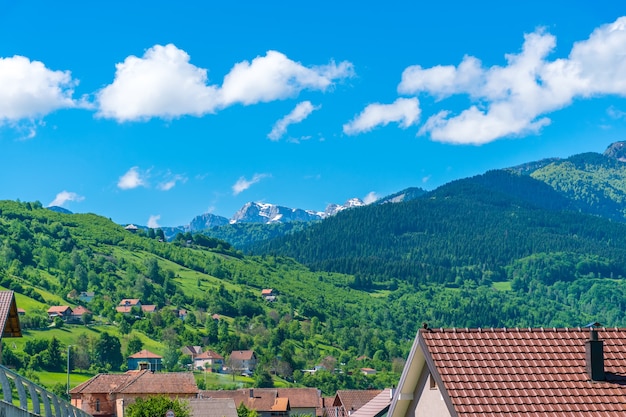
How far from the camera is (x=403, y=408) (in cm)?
2161

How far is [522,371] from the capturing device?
733 inches

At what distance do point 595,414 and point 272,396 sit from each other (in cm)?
14119

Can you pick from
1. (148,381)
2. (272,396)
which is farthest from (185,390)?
(272,396)

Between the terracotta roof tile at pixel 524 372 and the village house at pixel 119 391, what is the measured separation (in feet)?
285

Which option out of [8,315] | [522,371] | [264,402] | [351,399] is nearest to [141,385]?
[351,399]

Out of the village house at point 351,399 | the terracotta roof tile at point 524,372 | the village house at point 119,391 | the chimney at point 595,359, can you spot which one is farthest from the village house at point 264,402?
the chimney at point 595,359

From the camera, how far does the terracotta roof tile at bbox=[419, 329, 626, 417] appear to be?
18.0 metres

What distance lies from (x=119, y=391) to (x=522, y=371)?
9118cm

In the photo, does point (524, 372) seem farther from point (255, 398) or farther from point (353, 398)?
point (255, 398)

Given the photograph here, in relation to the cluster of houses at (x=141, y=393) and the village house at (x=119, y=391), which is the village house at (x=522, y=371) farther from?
the village house at (x=119, y=391)

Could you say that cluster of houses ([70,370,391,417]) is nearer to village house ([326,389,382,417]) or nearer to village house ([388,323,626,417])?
village house ([326,389,382,417])

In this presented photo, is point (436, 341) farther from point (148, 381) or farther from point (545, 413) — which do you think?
point (148, 381)

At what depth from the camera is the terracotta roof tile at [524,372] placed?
18.0 metres

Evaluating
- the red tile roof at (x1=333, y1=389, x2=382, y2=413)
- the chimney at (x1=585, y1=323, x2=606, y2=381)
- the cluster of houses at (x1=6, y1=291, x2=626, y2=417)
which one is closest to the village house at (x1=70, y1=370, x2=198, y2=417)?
the red tile roof at (x1=333, y1=389, x2=382, y2=413)
